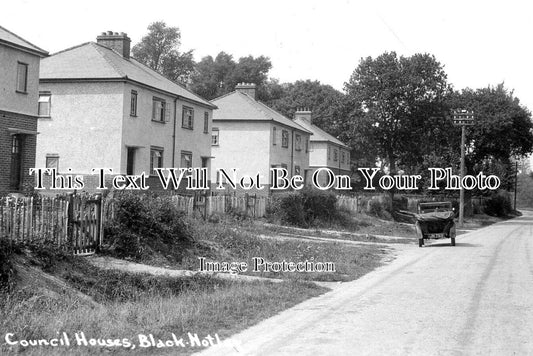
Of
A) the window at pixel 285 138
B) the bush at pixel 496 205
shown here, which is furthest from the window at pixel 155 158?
the bush at pixel 496 205

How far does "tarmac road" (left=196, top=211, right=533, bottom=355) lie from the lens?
7797 mm

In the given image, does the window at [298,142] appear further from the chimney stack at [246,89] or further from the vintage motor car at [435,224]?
the vintage motor car at [435,224]

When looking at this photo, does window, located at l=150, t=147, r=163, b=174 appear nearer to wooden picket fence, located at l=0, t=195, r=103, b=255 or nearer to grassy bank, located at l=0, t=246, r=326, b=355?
wooden picket fence, located at l=0, t=195, r=103, b=255

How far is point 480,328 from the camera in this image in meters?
9.12

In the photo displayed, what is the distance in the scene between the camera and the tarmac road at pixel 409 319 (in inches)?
307

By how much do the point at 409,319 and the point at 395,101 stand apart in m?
47.3

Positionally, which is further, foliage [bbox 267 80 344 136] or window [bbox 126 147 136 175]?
foliage [bbox 267 80 344 136]

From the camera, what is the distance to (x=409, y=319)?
9.80m

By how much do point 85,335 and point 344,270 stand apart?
1029 cm

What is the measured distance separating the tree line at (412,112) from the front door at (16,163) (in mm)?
36072

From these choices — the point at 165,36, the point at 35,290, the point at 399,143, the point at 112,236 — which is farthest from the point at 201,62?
the point at 35,290

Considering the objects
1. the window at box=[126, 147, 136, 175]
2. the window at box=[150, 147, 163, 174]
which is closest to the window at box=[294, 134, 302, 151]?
the window at box=[150, 147, 163, 174]

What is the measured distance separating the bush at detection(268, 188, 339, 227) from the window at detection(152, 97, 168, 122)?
25.5ft

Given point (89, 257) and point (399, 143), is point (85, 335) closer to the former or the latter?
point (89, 257)
